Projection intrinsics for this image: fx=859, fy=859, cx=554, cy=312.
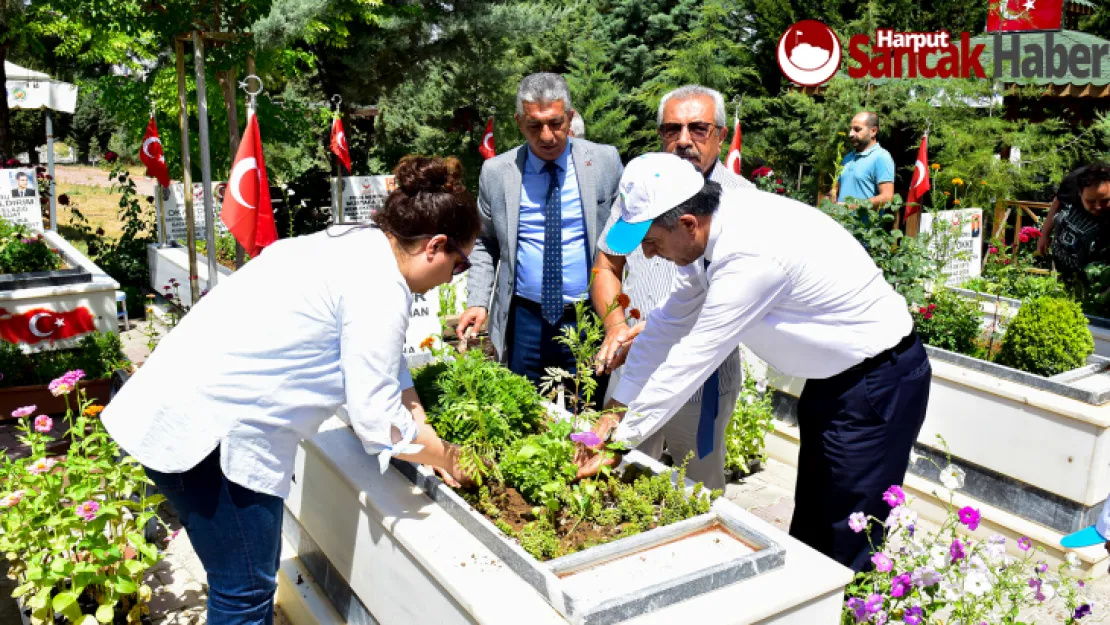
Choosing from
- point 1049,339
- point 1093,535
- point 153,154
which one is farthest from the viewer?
point 153,154

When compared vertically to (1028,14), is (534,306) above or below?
below

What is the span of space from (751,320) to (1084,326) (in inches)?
103

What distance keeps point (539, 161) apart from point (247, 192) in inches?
79.1

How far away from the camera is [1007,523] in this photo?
367 centimetres

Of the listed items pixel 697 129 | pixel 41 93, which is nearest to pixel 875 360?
pixel 697 129

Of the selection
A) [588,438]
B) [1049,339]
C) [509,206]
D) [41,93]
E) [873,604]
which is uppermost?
[41,93]

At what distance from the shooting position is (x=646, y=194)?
2.09m

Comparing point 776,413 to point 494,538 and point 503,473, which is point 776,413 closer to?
point 503,473

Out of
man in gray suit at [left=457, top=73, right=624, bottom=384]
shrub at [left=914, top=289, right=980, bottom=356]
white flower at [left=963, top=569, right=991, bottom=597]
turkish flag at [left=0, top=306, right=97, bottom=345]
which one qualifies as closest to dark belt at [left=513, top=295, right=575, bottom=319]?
man in gray suit at [left=457, top=73, right=624, bottom=384]

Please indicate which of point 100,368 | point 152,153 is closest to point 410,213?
point 100,368

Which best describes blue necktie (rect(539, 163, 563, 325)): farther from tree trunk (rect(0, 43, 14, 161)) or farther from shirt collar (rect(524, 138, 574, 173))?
tree trunk (rect(0, 43, 14, 161))

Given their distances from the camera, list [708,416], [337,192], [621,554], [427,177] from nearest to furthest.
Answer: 1. [621,554]
2. [427,177]
3. [708,416]
4. [337,192]

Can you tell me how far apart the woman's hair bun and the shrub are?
316 centimetres

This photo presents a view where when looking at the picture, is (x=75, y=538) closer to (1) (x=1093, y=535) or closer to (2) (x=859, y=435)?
(2) (x=859, y=435)
